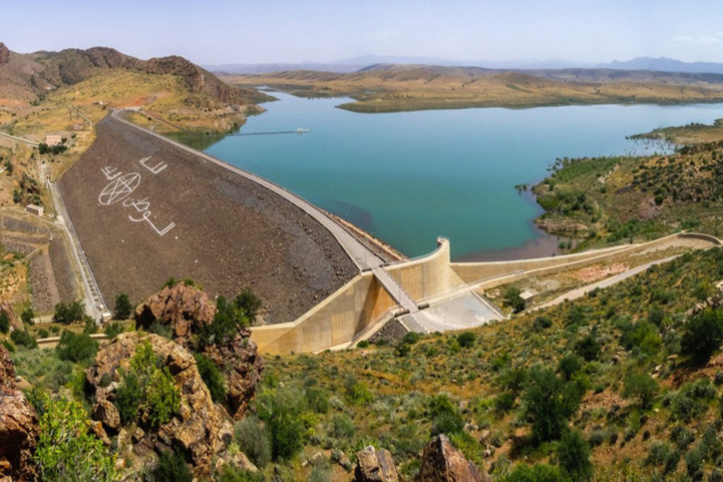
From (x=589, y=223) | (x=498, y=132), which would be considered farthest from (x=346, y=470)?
(x=498, y=132)

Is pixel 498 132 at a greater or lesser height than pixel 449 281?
greater

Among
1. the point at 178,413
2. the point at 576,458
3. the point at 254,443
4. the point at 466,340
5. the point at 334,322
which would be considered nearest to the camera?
the point at 178,413

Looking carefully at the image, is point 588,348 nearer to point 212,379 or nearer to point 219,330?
point 219,330

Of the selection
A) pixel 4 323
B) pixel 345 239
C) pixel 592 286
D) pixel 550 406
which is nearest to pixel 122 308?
pixel 4 323

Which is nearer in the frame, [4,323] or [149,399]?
[149,399]

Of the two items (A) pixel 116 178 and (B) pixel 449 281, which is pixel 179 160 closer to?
(A) pixel 116 178

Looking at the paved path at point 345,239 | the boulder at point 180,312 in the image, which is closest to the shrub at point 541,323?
the paved path at point 345,239

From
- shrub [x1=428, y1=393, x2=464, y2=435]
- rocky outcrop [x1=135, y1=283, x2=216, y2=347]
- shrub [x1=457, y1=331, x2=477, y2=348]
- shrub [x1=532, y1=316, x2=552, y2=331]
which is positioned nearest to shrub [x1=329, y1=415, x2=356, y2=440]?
shrub [x1=428, y1=393, x2=464, y2=435]
